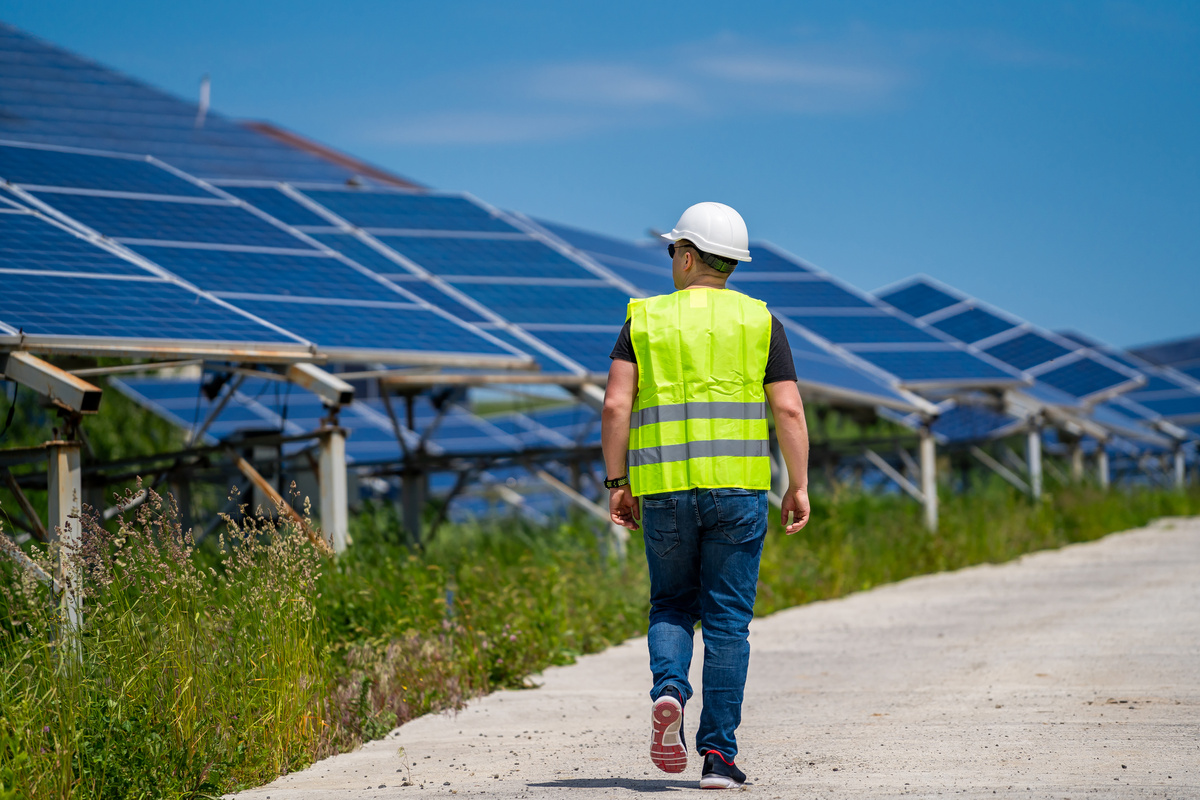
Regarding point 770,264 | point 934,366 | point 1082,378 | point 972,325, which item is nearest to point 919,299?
point 972,325

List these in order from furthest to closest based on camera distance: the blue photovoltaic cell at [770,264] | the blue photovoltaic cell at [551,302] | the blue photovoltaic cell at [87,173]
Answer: the blue photovoltaic cell at [770,264]
the blue photovoltaic cell at [551,302]
the blue photovoltaic cell at [87,173]

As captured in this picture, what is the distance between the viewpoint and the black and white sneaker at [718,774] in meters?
4.50

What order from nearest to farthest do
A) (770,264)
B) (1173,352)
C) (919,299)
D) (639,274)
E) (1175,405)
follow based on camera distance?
1. (639,274)
2. (770,264)
3. (919,299)
4. (1175,405)
5. (1173,352)

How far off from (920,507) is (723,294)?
11.5m

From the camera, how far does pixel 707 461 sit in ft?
14.8

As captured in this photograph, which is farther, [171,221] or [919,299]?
[919,299]

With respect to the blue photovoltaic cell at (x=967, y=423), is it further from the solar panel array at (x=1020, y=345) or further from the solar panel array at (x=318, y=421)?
the solar panel array at (x=318, y=421)

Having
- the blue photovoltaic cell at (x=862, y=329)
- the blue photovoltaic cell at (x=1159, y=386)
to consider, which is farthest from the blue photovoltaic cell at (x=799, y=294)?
the blue photovoltaic cell at (x=1159, y=386)

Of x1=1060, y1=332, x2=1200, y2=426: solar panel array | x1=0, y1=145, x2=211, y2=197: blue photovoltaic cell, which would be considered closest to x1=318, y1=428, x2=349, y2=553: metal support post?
x1=0, y1=145, x2=211, y2=197: blue photovoltaic cell

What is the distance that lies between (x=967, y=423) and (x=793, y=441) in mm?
20672

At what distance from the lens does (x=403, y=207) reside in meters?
16.0

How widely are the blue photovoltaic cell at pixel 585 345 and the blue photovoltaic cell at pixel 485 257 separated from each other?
194 centimetres

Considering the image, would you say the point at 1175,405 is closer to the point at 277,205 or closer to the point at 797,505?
the point at 277,205

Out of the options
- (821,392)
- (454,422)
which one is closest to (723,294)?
(821,392)
